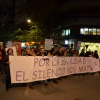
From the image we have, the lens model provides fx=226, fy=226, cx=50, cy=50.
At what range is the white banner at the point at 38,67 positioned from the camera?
9109mm

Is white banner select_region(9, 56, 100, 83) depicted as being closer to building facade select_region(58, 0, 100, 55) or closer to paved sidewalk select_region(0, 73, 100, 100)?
paved sidewalk select_region(0, 73, 100, 100)

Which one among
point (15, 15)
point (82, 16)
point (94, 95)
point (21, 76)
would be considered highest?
point (15, 15)

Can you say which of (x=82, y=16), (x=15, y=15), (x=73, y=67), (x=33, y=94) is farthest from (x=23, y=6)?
(x=33, y=94)

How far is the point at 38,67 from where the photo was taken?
9.84 meters

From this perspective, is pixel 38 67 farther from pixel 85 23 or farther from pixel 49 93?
pixel 85 23

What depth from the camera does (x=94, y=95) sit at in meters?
8.46

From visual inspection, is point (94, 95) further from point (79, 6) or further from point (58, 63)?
point (79, 6)

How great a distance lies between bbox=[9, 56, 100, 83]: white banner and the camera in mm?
9109

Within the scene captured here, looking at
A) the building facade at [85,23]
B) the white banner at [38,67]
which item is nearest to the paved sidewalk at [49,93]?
the white banner at [38,67]

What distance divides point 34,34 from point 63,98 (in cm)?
2636

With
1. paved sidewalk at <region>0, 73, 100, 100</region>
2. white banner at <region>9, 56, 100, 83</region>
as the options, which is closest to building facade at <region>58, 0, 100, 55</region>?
white banner at <region>9, 56, 100, 83</region>

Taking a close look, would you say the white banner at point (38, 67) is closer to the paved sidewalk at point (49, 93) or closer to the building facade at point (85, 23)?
the paved sidewalk at point (49, 93)

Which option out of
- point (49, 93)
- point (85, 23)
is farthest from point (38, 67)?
point (85, 23)

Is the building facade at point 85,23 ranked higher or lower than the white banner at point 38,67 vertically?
higher
